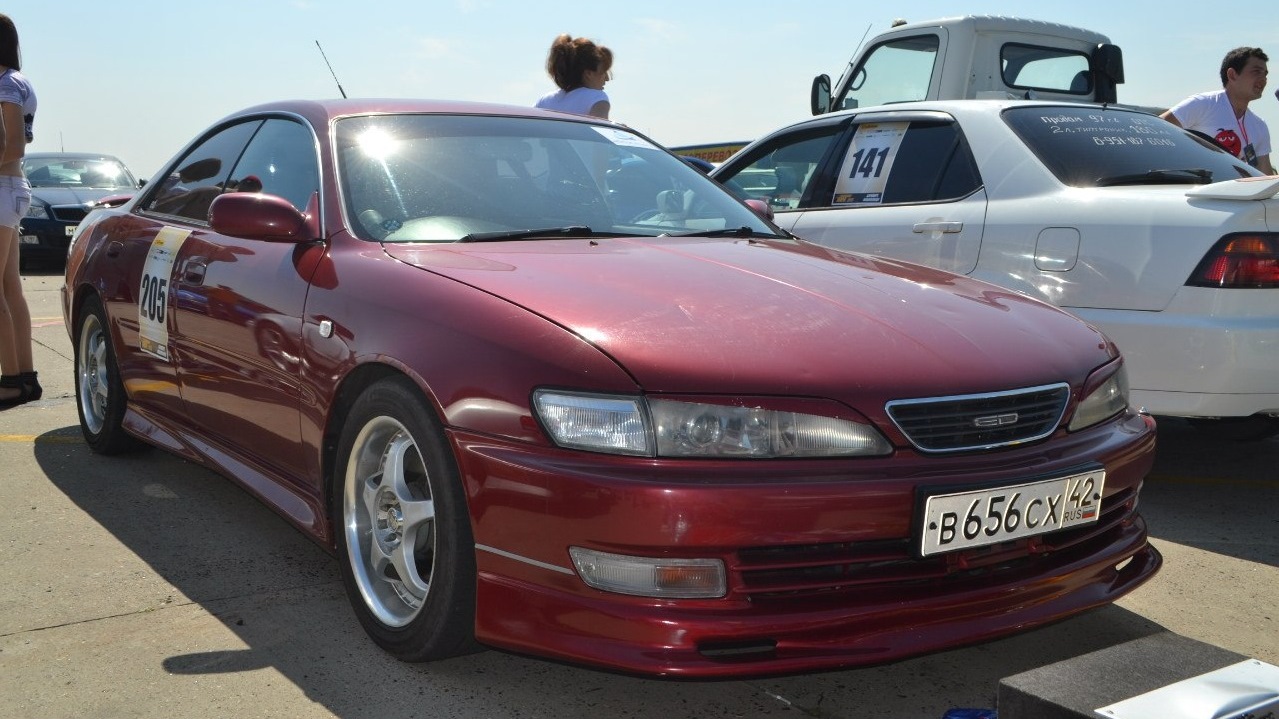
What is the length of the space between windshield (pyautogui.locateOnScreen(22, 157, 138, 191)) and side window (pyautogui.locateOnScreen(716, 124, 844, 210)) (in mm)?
11354

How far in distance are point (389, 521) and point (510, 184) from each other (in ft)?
3.62

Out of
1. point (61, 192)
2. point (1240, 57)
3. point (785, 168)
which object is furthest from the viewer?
point (61, 192)

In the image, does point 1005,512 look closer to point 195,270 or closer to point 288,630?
point 288,630

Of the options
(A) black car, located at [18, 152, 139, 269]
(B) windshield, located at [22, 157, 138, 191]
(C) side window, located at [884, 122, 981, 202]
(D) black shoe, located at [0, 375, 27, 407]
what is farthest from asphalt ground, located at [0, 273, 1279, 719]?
(B) windshield, located at [22, 157, 138, 191]

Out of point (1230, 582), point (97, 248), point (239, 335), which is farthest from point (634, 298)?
point (97, 248)

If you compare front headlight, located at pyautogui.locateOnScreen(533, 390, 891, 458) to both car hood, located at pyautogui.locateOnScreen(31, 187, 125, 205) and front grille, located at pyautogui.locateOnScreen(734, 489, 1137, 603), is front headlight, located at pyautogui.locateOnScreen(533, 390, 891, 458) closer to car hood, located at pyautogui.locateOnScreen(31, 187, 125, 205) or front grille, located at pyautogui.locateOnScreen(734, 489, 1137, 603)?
front grille, located at pyautogui.locateOnScreen(734, 489, 1137, 603)

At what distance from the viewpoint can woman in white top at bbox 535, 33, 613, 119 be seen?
7.13 meters

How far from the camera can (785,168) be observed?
18.7 ft

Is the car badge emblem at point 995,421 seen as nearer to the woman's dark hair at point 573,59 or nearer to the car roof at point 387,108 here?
the car roof at point 387,108

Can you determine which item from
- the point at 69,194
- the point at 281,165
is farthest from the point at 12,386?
the point at 69,194

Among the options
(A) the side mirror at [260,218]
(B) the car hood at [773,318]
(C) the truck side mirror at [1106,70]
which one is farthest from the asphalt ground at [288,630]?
(C) the truck side mirror at [1106,70]

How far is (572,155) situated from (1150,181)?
2.15 metres

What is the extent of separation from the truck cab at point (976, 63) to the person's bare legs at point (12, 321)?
4734 millimetres

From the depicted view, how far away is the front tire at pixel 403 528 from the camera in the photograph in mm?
2502
